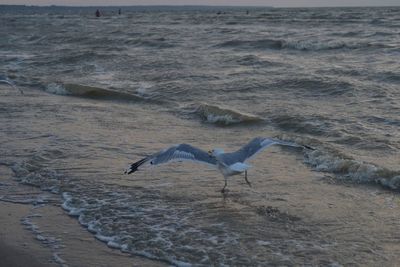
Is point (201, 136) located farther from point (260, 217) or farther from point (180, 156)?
point (260, 217)

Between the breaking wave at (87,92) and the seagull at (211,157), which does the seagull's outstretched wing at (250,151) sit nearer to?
the seagull at (211,157)

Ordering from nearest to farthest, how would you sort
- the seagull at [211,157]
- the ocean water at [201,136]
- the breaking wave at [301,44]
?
the ocean water at [201,136]
the seagull at [211,157]
the breaking wave at [301,44]

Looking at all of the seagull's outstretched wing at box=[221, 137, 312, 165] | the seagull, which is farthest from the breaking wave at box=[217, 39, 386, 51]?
the seagull

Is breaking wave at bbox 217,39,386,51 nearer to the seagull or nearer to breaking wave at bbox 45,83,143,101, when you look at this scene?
breaking wave at bbox 45,83,143,101

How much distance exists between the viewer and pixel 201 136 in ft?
32.3

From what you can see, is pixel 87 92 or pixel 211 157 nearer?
pixel 211 157

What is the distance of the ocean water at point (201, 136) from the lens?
→ 5.52 meters

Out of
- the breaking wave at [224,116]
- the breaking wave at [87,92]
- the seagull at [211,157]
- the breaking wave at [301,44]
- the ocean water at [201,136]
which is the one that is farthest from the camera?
the breaking wave at [301,44]

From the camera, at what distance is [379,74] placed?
14633 mm

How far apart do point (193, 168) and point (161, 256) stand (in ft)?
9.28

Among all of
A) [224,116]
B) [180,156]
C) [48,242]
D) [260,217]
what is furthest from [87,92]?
[48,242]

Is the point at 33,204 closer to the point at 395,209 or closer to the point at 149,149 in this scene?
the point at 149,149

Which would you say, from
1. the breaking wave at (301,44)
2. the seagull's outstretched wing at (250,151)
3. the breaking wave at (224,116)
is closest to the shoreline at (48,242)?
the seagull's outstretched wing at (250,151)

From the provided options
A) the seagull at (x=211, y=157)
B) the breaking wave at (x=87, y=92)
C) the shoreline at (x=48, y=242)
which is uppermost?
the seagull at (x=211, y=157)
